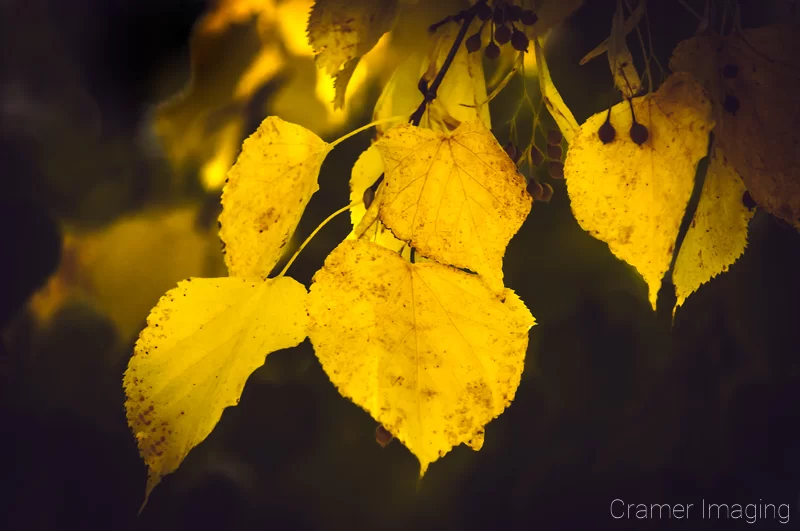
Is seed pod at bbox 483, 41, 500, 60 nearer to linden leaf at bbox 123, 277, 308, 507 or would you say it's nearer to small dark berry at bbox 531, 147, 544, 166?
→ small dark berry at bbox 531, 147, 544, 166

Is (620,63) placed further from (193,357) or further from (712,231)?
(193,357)

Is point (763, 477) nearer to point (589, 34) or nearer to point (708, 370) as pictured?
point (708, 370)

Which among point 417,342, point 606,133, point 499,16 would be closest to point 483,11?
point 499,16

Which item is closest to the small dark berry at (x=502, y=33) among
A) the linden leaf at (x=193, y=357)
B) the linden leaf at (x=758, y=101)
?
the linden leaf at (x=758, y=101)

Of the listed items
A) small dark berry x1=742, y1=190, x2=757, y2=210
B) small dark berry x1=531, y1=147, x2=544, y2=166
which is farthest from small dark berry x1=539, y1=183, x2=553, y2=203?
small dark berry x1=742, y1=190, x2=757, y2=210

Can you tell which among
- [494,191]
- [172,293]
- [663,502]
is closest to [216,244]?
[172,293]

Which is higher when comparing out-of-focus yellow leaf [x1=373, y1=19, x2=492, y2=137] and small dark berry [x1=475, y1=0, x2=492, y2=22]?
small dark berry [x1=475, y1=0, x2=492, y2=22]
